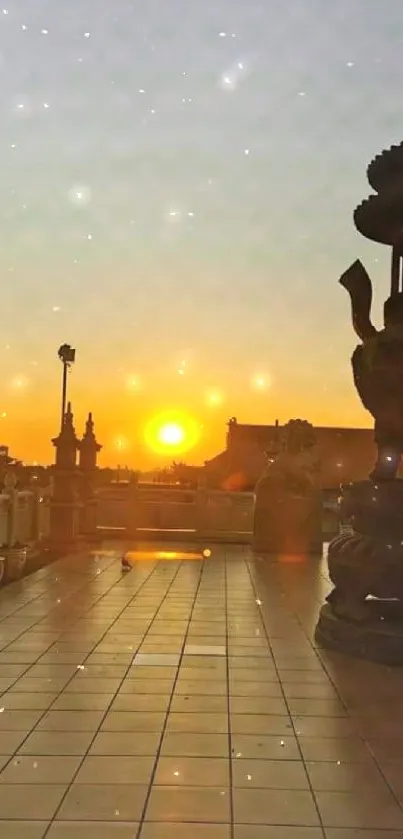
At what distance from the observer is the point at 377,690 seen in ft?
21.9

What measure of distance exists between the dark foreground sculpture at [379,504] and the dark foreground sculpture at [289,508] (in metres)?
10.6

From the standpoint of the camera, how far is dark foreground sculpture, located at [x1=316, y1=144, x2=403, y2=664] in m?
8.01

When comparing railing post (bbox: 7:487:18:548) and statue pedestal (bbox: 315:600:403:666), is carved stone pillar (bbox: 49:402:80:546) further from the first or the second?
statue pedestal (bbox: 315:600:403:666)

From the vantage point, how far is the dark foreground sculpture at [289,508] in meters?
19.3

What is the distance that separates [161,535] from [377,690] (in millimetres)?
15326

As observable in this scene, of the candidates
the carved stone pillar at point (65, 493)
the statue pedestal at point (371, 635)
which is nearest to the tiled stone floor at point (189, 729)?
the statue pedestal at point (371, 635)

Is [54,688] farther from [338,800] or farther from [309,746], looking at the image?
[338,800]

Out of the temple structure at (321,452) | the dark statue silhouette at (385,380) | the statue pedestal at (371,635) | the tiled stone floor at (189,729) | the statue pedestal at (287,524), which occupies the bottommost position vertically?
the tiled stone floor at (189,729)

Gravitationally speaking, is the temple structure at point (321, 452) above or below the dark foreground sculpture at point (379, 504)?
above

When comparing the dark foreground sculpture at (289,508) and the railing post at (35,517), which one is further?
the dark foreground sculpture at (289,508)

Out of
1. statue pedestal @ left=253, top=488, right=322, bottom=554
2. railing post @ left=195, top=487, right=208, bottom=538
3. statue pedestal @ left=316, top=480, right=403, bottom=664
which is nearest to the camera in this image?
statue pedestal @ left=316, top=480, right=403, bottom=664

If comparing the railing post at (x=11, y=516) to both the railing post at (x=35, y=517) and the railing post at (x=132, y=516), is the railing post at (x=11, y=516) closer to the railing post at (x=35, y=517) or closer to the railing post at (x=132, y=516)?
the railing post at (x=35, y=517)

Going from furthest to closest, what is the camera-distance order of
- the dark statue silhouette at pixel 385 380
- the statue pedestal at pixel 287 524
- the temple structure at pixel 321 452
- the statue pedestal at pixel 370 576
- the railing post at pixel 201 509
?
1. the temple structure at pixel 321 452
2. the railing post at pixel 201 509
3. the statue pedestal at pixel 287 524
4. the dark statue silhouette at pixel 385 380
5. the statue pedestal at pixel 370 576

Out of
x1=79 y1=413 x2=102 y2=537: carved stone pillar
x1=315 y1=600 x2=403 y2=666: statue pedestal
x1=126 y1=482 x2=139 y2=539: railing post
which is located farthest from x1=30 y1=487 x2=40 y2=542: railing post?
x1=315 y1=600 x2=403 y2=666: statue pedestal
